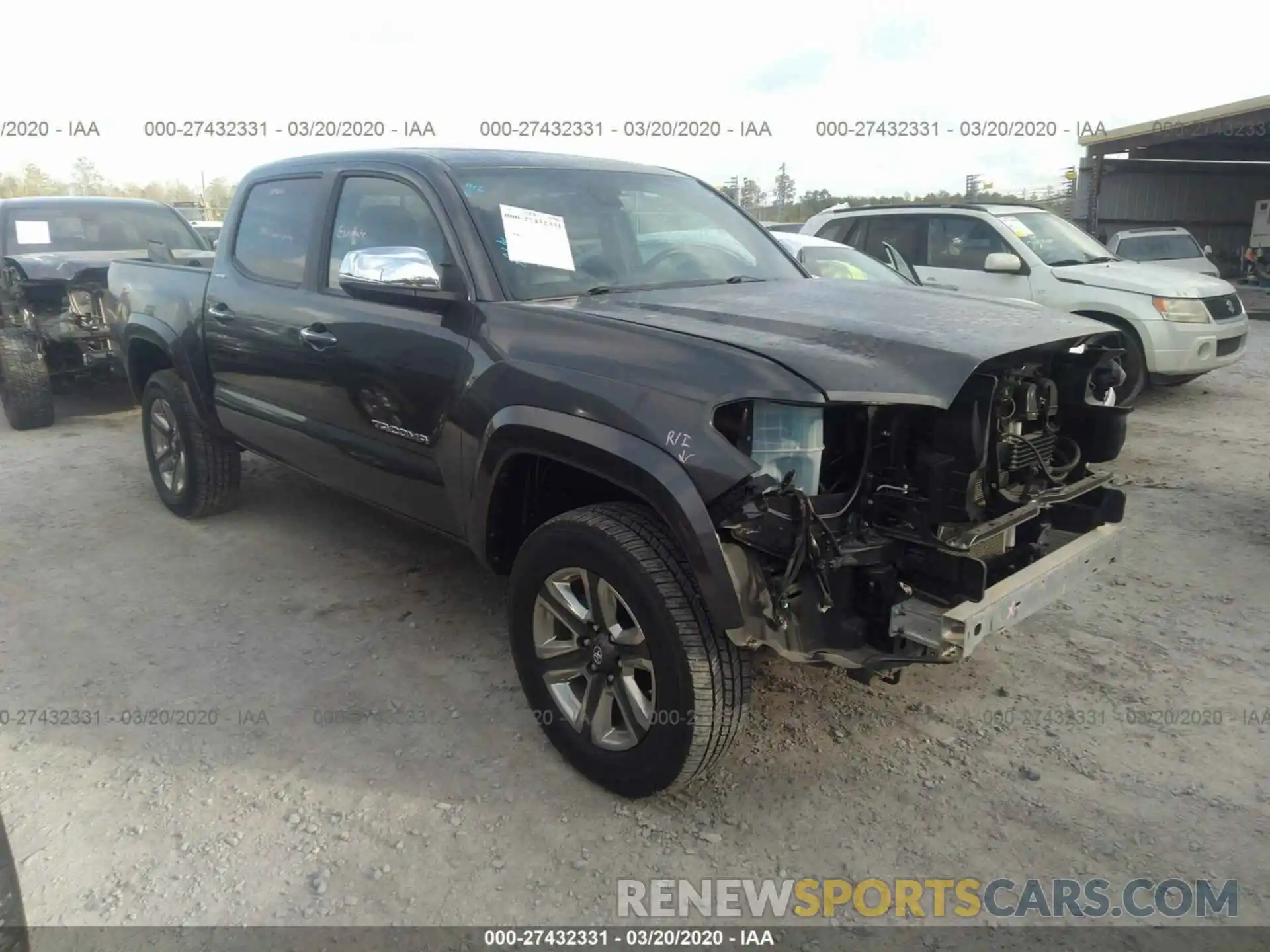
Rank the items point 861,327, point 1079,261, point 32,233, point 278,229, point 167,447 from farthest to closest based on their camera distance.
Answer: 1. point 1079,261
2. point 32,233
3. point 167,447
4. point 278,229
5. point 861,327

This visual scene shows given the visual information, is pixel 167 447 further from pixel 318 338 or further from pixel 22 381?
pixel 22 381

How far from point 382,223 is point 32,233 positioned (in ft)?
21.3

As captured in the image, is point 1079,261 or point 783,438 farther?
point 1079,261

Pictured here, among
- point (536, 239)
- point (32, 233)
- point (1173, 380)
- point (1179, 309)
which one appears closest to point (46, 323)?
point (32, 233)

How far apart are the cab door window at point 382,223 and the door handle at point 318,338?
20 cm

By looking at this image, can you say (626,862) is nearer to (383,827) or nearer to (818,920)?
(818,920)

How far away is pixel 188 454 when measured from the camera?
16.7 feet

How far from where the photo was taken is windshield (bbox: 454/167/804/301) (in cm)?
325

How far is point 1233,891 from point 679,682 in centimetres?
153

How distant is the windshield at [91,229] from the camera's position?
27.1ft

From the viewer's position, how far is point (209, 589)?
4.38m

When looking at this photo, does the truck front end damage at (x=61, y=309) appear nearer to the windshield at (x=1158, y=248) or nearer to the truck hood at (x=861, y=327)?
the truck hood at (x=861, y=327)

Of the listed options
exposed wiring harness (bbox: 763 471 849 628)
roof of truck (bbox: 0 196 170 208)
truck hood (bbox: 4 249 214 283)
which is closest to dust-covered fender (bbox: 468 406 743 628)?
exposed wiring harness (bbox: 763 471 849 628)

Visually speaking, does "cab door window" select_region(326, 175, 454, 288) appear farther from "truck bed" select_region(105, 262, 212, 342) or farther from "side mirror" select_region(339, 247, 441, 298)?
"truck bed" select_region(105, 262, 212, 342)
